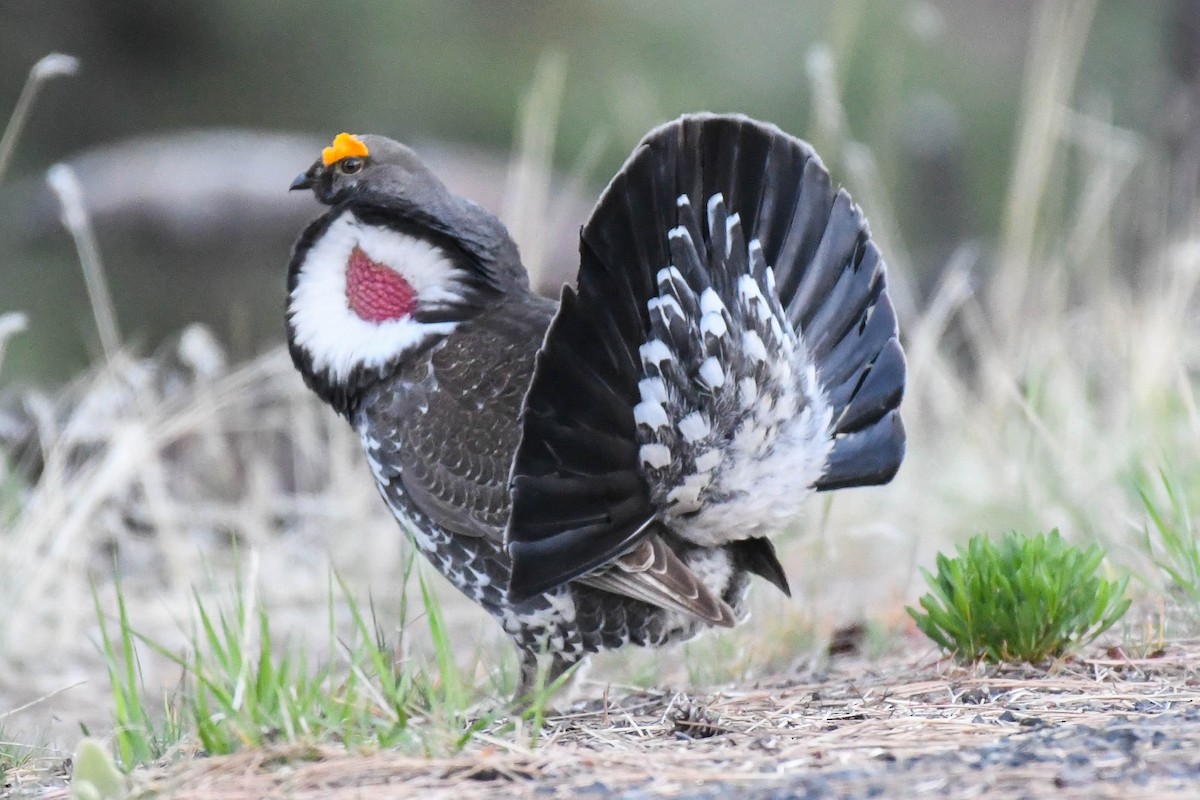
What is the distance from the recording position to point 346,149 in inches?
153

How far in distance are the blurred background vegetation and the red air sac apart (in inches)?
188

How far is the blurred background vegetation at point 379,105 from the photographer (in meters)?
10.3

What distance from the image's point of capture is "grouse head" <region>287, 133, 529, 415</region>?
377 cm

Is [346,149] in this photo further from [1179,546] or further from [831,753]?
[1179,546]

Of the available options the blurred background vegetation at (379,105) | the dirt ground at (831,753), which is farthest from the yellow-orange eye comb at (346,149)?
the blurred background vegetation at (379,105)

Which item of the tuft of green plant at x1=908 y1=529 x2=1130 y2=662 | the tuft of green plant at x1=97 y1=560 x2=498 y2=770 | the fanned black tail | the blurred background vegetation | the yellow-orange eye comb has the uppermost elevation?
the blurred background vegetation

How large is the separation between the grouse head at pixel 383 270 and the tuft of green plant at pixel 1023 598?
139cm

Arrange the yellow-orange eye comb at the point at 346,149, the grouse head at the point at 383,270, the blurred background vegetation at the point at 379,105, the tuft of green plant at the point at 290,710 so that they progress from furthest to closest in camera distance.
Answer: the blurred background vegetation at the point at 379,105 → the yellow-orange eye comb at the point at 346,149 → the grouse head at the point at 383,270 → the tuft of green plant at the point at 290,710

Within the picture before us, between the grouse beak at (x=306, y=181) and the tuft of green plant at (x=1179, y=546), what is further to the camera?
the grouse beak at (x=306, y=181)

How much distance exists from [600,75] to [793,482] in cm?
1137

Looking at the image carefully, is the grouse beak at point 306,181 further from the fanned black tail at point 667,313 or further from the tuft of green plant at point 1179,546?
the tuft of green plant at point 1179,546

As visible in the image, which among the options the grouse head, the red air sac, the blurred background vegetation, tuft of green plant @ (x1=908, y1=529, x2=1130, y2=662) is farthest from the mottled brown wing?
the blurred background vegetation

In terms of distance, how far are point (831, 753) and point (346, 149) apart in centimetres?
211

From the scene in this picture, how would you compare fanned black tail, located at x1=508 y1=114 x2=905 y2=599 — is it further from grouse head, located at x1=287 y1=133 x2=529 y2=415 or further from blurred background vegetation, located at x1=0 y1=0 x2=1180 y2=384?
blurred background vegetation, located at x1=0 y1=0 x2=1180 y2=384
